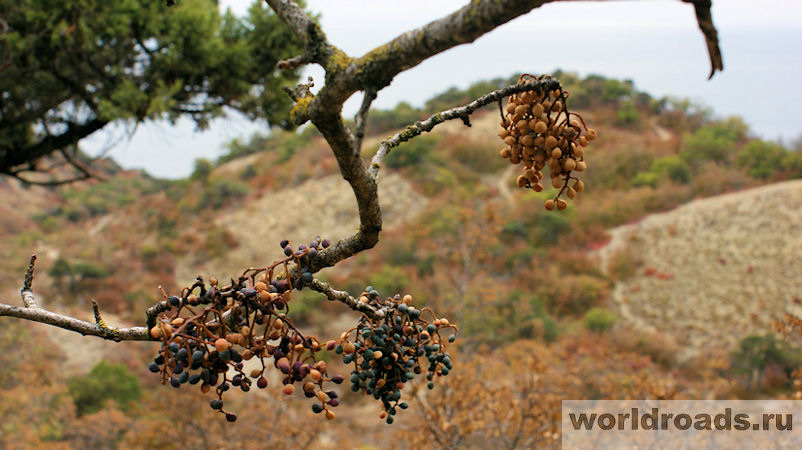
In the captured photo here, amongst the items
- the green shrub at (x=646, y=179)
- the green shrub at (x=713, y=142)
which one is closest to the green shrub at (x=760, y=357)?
the green shrub at (x=646, y=179)

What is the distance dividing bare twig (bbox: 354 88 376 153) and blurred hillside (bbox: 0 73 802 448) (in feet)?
15.4

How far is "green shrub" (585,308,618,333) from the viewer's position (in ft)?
50.0

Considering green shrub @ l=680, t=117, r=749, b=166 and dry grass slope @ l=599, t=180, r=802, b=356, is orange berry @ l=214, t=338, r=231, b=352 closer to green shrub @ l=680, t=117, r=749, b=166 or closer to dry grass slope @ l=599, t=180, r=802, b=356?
dry grass slope @ l=599, t=180, r=802, b=356

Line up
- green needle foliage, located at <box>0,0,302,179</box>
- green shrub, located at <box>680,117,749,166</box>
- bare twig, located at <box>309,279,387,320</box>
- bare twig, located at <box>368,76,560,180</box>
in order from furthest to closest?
1. green shrub, located at <box>680,117,749,166</box>
2. green needle foliage, located at <box>0,0,302,179</box>
3. bare twig, located at <box>309,279,387,320</box>
4. bare twig, located at <box>368,76,560,180</box>

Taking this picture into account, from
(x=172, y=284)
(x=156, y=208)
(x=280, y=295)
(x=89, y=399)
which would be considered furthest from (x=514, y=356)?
(x=156, y=208)

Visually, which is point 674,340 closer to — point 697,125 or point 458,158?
point 458,158

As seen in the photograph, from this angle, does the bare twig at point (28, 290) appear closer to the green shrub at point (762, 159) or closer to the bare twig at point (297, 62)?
the bare twig at point (297, 62)

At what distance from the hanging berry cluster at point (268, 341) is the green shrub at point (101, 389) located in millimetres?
11720

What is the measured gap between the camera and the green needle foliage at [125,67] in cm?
687

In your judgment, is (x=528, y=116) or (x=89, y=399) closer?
(x=528, y=116)

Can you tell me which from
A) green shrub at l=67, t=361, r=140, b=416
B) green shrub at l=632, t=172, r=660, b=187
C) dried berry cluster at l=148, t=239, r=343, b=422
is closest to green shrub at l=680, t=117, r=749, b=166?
green shrub at l=632, t=172, r=660, b=187

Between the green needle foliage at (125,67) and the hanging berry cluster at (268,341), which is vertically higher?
the green needle foliage at (125,67)

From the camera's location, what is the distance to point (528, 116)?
149 centimetres

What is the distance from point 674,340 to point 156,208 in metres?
24.6
